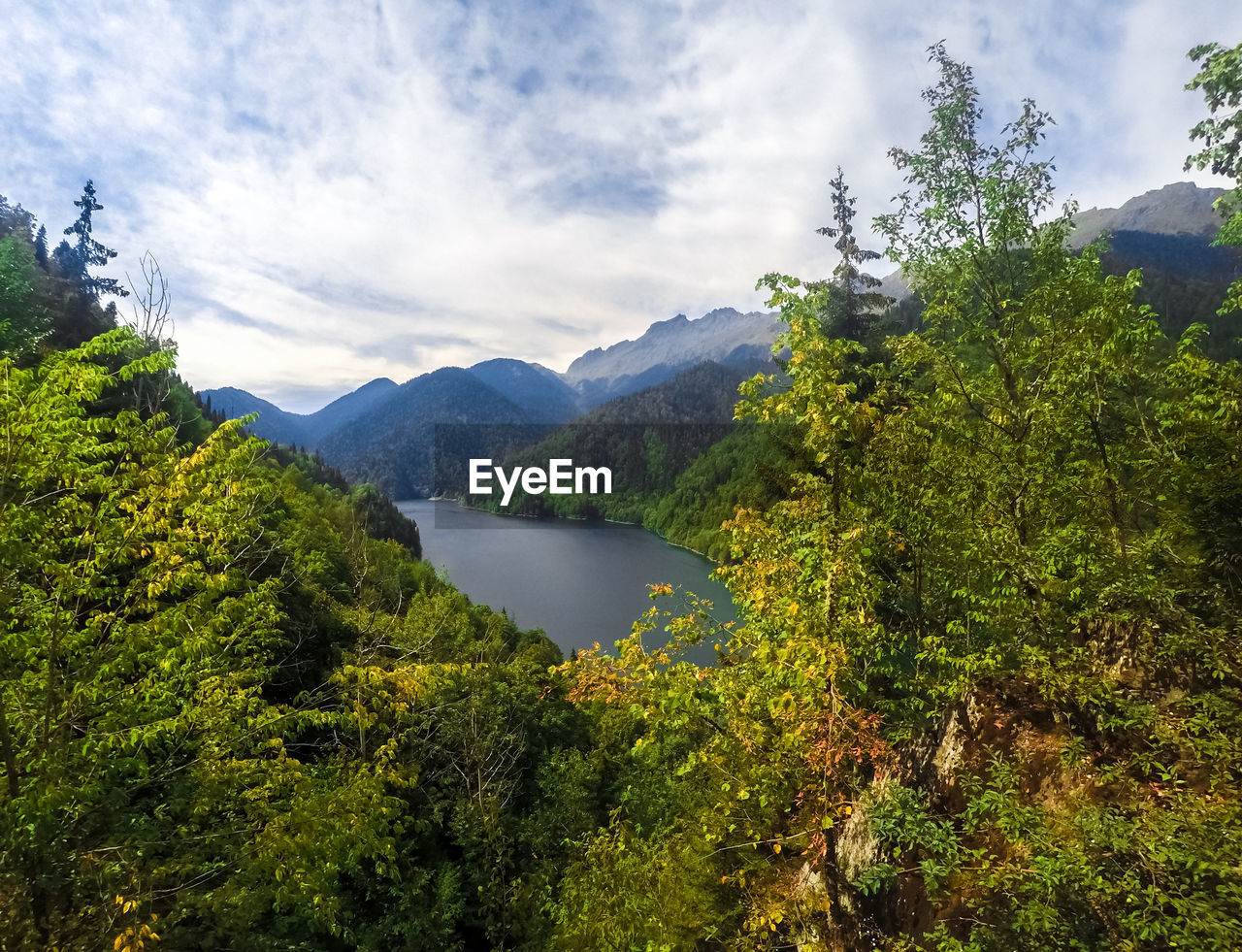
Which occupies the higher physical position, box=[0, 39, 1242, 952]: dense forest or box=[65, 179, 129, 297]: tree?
box=[65, 179, 129, 297]: tree

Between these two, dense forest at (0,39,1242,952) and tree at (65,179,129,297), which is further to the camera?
tree at (65,179,129,297)

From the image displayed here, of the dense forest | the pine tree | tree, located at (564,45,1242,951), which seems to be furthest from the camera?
the pine tree

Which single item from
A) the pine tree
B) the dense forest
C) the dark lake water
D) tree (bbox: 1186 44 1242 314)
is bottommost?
the dark lake water

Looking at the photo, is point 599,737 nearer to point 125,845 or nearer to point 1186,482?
point 125,845

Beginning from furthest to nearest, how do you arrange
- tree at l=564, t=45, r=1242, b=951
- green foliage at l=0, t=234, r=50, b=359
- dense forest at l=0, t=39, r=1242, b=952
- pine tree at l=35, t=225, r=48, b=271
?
pine tree at l=35, t=225, r=48, b=271 < green foliage at l=0, t=234, r=50, b=359 < dense forest at l=0, t=39, r=1242, b=952 < tree at l=564, t=45, r=1242, b=951

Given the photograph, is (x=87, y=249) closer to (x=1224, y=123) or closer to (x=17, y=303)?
(x=17, y=303)

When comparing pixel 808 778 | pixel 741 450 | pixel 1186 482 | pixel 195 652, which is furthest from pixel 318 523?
pixel 741 450

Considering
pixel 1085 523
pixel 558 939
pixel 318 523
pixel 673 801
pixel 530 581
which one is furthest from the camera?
pixel 530 581

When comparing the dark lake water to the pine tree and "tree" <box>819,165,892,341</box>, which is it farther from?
the pine tree

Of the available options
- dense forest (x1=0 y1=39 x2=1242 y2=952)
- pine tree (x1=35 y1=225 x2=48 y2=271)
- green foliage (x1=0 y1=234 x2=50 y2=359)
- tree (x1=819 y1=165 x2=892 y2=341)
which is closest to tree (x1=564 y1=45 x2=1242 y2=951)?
dense forest (x1=0 y1=39 x2=1242 y2=952)
